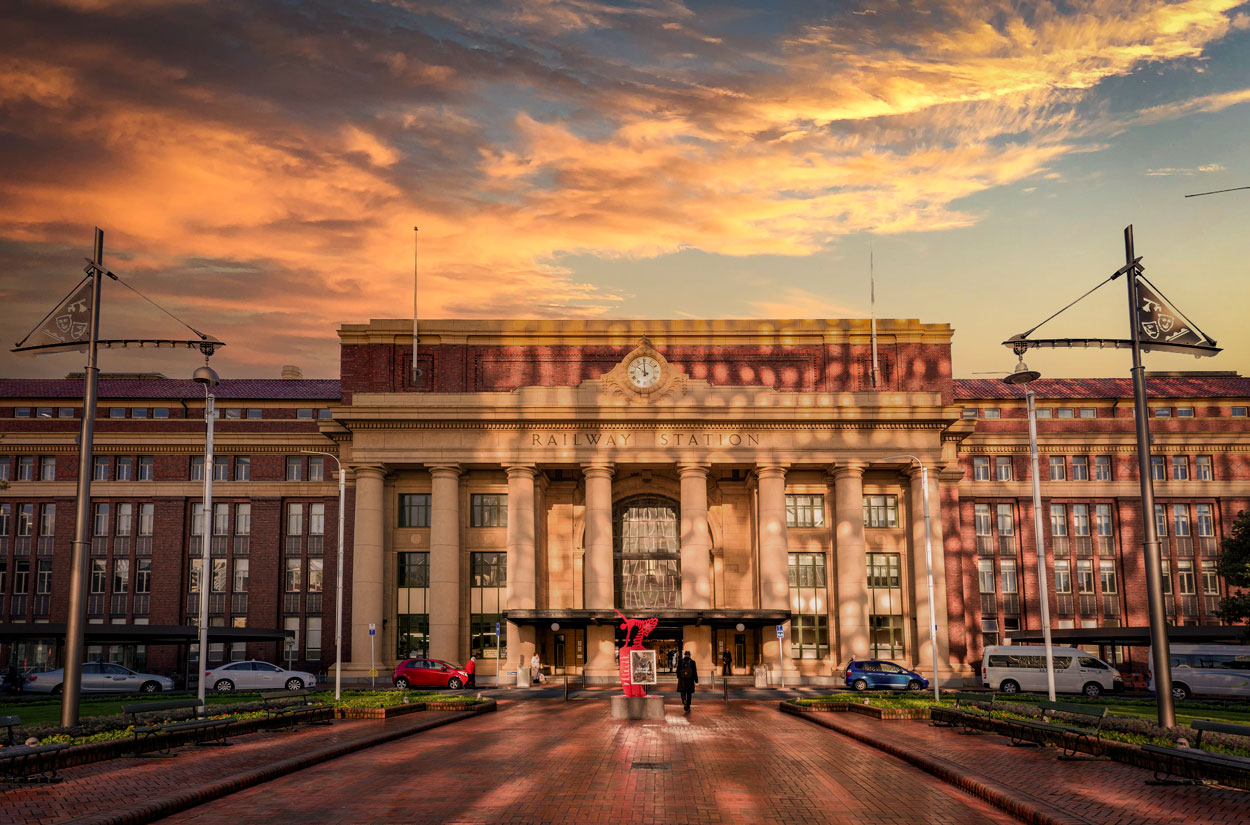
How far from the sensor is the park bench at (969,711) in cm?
2768

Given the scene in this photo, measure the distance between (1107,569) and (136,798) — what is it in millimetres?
74506

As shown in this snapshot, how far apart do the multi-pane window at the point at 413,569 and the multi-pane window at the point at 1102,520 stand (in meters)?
47.2

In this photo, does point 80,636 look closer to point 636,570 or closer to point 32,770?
point 32,770

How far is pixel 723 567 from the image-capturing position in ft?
221

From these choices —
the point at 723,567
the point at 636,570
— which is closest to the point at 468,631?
the point at 636,570

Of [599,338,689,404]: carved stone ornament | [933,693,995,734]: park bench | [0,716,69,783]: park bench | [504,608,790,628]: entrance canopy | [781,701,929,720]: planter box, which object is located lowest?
[781,701,929,720]: planter box

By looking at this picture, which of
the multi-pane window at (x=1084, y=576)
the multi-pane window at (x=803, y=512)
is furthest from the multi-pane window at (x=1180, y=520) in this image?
the multi-pane window at (x=803, y=512)

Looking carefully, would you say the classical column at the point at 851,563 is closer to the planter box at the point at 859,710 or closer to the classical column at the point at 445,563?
the classical column at the point at 445,563

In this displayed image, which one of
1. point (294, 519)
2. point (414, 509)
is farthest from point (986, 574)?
point (294, 519)

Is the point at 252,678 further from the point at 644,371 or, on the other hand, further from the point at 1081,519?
the point at 1081,519

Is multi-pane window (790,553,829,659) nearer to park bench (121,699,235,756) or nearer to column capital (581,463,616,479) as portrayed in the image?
column capital (581,463,616,479)

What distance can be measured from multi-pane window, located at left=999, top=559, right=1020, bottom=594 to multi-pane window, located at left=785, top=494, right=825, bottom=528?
18.4 m

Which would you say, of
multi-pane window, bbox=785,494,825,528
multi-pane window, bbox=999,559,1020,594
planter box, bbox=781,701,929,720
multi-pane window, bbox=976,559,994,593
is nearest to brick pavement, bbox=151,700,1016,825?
planter box, bbox=781,701,929,720

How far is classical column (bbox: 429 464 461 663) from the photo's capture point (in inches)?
2429
